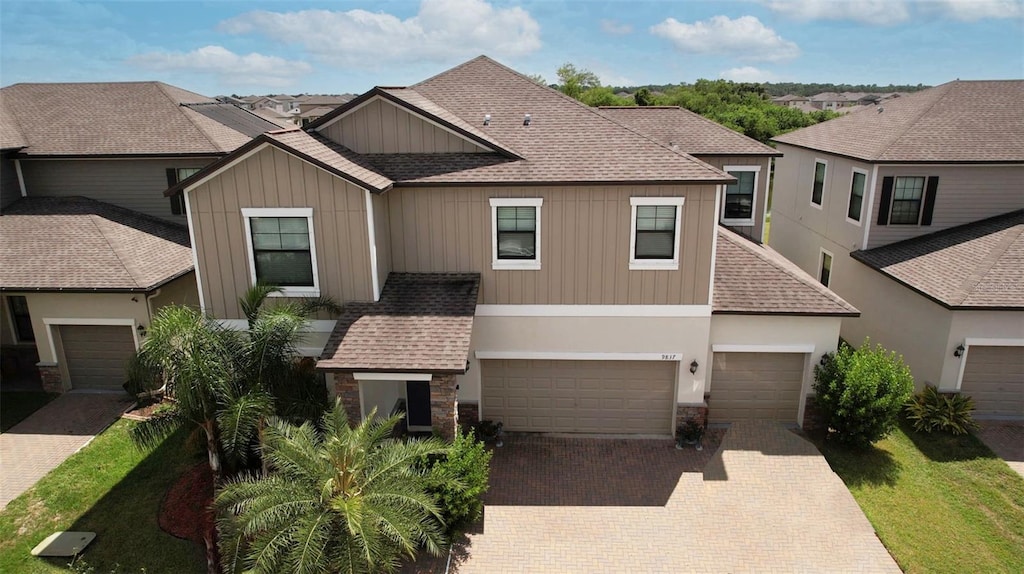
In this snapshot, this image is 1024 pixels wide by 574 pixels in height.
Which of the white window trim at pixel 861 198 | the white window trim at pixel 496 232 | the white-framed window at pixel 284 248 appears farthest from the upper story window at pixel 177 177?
the white window trim at pixel 861 198

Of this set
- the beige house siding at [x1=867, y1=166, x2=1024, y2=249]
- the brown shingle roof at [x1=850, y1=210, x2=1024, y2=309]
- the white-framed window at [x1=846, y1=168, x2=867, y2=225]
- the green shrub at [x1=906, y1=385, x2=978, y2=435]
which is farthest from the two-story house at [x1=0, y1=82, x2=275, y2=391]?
the beige house siding at [x1=867, y1=166, x2=1024, y2=249]

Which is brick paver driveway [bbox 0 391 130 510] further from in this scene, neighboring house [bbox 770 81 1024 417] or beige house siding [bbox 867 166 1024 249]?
beige house siding [bbox 867 166 1024 249]

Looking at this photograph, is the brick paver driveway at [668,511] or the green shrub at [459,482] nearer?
the green shrub at [459,482]

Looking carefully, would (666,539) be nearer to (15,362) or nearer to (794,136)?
(15,362)

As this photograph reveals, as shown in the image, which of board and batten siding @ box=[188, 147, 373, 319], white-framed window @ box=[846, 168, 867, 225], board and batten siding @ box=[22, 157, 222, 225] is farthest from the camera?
board and batten siding @ box=[22, 157, 222, 225]

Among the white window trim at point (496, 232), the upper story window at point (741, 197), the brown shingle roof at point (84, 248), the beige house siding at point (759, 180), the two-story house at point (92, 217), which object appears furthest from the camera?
the upper story window at point (741, 197)

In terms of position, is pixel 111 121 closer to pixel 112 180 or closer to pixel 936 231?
pixel 112 180

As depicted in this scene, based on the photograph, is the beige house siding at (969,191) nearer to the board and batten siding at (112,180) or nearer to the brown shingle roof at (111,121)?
the brown shingle roof at (111,121)
